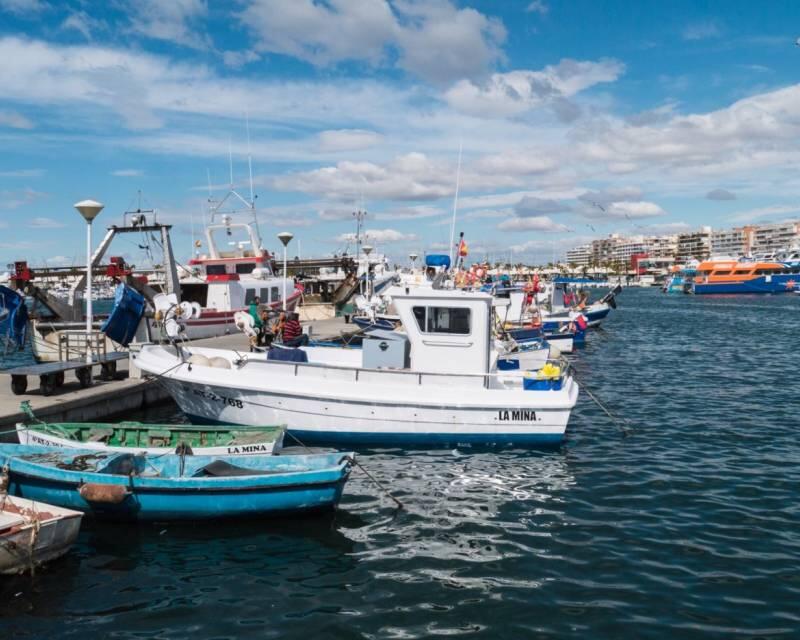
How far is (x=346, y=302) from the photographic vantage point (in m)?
47.4

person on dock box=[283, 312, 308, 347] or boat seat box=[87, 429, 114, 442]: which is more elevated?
person on dock box=[283, 312, 308, 347]

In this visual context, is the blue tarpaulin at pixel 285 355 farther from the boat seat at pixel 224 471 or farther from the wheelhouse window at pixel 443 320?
→ the boat seat at pixel 224 471

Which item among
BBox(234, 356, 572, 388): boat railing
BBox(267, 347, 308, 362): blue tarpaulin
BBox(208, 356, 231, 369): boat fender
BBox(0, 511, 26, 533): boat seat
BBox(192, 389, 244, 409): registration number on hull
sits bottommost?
BBox(0, 511, 26, 533): boat seat

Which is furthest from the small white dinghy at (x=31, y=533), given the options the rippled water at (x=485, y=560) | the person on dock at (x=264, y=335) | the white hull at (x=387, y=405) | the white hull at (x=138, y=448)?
the person on dock at (x=264, y=335)

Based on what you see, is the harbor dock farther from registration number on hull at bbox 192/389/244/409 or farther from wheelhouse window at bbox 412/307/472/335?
wheelhouse window at bbox 412/307/472/335

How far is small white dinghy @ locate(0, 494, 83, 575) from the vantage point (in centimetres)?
737

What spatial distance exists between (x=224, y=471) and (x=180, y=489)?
0.65m

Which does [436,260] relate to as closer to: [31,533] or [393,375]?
[393,375]

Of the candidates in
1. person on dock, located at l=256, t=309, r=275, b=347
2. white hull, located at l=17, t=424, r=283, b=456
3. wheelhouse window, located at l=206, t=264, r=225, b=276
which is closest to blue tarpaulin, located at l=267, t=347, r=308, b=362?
white hull, located at l=17, t=424, r=283, b=456

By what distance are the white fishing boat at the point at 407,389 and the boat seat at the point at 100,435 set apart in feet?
8.56

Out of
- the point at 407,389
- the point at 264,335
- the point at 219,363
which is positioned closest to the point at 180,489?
the point at 407,389

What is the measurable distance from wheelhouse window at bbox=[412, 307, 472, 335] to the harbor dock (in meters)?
7.54

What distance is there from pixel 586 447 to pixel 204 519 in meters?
8.05

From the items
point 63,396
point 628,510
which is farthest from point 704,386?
point 63,396
